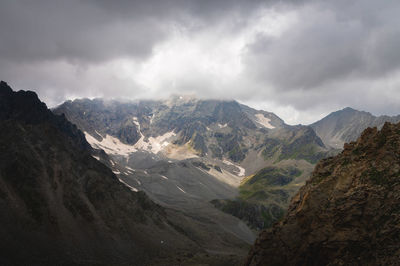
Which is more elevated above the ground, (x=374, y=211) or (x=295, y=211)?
(x=374, y=211)

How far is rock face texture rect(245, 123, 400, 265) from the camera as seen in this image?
37.0 metres

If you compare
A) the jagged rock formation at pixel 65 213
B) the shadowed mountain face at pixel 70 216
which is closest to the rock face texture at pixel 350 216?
the shadowed mountain face at pixel 70 216

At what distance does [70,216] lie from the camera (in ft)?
338

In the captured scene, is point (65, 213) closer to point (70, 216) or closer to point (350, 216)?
point (70, 216)

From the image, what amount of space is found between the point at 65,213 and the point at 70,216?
79.4 inches

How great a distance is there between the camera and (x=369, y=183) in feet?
136

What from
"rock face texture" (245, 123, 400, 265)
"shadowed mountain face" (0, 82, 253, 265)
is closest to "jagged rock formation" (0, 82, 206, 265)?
"shadowed mountain face" (0, 82, 253, 265)

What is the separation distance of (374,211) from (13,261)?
79232mm

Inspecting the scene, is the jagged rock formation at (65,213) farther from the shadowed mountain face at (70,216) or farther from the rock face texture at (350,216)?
the rock face texture at (350,216)

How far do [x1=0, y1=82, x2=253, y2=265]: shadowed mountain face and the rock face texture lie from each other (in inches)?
2388

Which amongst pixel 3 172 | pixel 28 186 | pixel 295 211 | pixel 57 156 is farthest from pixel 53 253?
pixel 295 211

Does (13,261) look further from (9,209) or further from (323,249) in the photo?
(323,249)

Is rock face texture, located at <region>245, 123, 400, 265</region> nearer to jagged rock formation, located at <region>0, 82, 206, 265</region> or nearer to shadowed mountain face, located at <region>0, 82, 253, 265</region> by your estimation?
shadowed mountain face, located at <region>0, 82, 253, 265</region>

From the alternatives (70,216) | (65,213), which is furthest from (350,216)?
(65,213)
